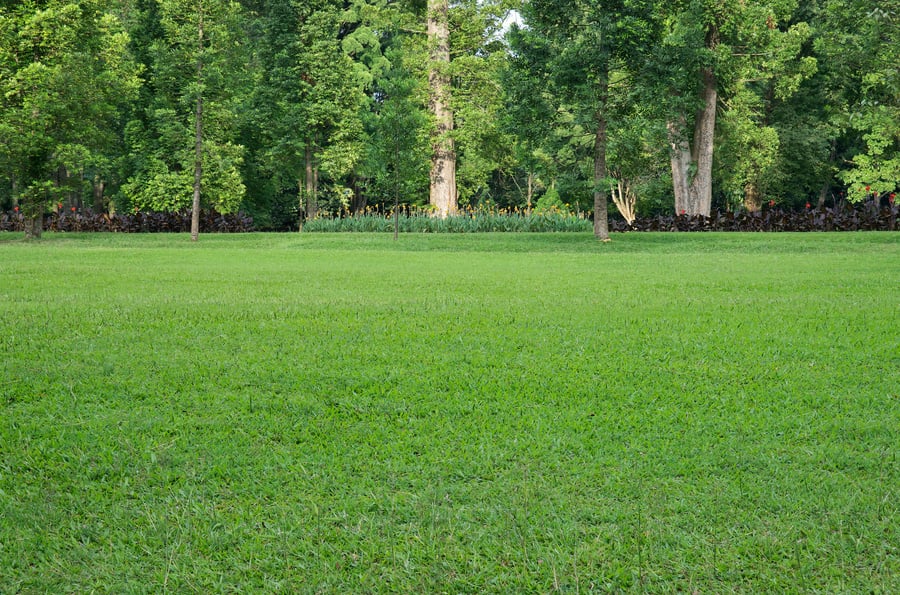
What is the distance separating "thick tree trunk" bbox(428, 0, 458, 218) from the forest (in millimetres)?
96

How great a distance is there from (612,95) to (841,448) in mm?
20806

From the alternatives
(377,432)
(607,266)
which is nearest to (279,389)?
(377,432)

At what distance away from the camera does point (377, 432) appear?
394 cm

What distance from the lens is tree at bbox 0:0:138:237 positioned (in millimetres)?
24125

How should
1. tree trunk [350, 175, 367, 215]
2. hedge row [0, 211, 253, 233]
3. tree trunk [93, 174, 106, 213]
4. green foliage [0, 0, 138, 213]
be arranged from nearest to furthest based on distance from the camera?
green foliage [0, 0, 138, 213], hedge row [0, 211, 253, 233], tree trunk [93, 174, 106, 213], tree trunk [350, 175, 367, 215]

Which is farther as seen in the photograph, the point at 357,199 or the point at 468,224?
the point at 357,199

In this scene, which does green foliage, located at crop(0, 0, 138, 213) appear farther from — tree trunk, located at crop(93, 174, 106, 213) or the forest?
tree trunk, located at crop(93, 174, 106, 213)

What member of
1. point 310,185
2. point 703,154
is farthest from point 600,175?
point 310,185

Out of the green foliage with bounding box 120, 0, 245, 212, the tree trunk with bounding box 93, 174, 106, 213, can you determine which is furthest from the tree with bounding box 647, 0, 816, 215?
the tree trunk with bounding box 93, 174, 106, 213

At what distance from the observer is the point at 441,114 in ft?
105

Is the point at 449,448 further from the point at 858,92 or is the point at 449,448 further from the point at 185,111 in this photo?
the point at 858,92

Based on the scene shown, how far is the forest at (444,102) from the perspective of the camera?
2202cm

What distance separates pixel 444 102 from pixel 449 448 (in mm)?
29552

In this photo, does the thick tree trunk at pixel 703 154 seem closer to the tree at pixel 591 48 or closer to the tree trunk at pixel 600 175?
the tree trunk at pixel 600 175
